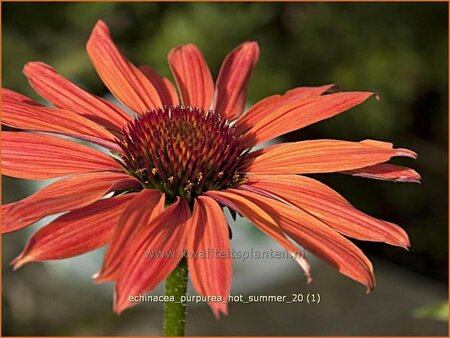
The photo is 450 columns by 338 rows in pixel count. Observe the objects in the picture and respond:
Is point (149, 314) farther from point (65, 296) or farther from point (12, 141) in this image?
point (12, 141)

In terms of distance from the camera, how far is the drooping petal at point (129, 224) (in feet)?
2.07

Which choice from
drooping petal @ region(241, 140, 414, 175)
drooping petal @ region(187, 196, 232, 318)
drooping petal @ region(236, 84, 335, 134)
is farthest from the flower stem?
drooping petal @ region(236, 84, 335, 134)

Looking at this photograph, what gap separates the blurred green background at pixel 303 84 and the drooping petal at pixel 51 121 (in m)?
1.15

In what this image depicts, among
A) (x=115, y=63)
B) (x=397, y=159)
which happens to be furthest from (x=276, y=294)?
(x=115, y=63)

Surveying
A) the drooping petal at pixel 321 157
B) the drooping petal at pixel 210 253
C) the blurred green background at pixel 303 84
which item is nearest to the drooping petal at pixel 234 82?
the drooping petal at pixel 321 157

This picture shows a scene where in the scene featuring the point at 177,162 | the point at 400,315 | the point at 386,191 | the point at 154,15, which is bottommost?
the point at 400,315

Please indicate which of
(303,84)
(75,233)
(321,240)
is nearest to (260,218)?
(321,240)

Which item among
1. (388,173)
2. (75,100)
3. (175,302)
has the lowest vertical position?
(175,302)

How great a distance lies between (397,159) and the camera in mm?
2256

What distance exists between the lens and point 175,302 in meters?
0.74

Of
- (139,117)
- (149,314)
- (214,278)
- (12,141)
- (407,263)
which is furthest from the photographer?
(407,263)

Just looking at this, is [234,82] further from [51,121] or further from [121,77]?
[51,121]

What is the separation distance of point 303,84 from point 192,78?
4.04 feet

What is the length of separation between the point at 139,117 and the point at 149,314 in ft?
4.18
